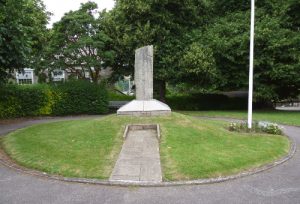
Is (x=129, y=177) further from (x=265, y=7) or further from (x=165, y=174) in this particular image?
(x=265, y=7)

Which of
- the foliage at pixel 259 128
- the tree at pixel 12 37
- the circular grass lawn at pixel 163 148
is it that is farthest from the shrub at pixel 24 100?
the foliage at pixel 259 128

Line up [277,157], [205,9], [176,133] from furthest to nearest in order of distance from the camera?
[205,9]
[176,133]
[277,157]

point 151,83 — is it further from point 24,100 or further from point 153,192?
point 24,100

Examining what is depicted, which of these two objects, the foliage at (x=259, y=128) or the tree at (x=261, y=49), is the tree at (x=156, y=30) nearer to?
the tree at (x=261, y=49)

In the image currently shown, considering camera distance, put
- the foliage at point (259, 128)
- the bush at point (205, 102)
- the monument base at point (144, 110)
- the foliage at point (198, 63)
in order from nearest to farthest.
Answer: the foliage at point (259, 128)
the monument base at point (144, 110)
the foliage at point (198, 63)
the bush at point (205, 102)

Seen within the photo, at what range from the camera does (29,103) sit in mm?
22406

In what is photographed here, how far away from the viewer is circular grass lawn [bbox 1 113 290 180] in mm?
8891

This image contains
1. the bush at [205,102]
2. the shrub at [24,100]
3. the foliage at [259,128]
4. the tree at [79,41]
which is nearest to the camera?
the foliage at [259,128]

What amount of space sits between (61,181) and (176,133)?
17.4ft

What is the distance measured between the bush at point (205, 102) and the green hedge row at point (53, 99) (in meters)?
6.55

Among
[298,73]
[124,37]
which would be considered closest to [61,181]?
[124,37]

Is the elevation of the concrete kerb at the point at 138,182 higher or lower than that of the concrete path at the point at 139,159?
lower

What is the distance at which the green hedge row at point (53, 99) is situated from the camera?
21.8 m

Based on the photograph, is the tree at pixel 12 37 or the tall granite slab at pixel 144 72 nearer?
the tall granite slab at pixel 144 72
